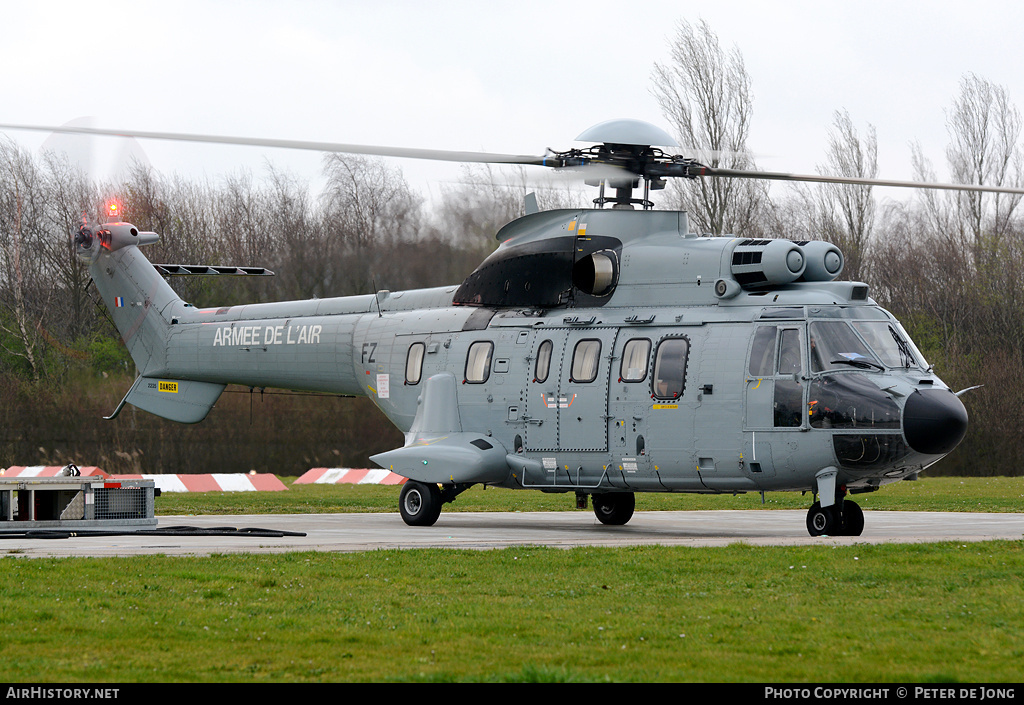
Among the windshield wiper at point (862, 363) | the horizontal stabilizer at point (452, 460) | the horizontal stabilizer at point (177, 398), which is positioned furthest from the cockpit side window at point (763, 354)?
the horizontal stabilizer at point (177, 398)

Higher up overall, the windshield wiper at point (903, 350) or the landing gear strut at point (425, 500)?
the windshield wiper at point (903, 350)

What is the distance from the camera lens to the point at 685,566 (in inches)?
475

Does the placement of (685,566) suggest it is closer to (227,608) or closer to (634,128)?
(227,608)

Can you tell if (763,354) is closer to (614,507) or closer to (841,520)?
(841,520)

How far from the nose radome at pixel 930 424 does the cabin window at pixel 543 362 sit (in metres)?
5.46

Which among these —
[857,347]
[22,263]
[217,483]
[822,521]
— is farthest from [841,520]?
[22,263]

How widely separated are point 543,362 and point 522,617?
972 cm

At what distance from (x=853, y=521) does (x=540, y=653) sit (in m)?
→ 9.55

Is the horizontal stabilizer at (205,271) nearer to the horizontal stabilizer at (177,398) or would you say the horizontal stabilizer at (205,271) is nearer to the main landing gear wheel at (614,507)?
the horizontal stabilizer at (177,398)

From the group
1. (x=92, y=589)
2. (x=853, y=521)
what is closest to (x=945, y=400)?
(x=853, y=521)

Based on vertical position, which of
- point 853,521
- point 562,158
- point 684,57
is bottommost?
point 853,521

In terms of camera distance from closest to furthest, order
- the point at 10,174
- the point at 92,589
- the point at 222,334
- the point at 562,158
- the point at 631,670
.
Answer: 1. the point at 631,670
2. the point at 92,589
3. the point at 562,158
4. the point at 222,334
5. the point at 10,174

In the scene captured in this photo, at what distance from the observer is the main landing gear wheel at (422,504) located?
19266 mm

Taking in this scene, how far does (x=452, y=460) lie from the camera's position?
61.2ft
